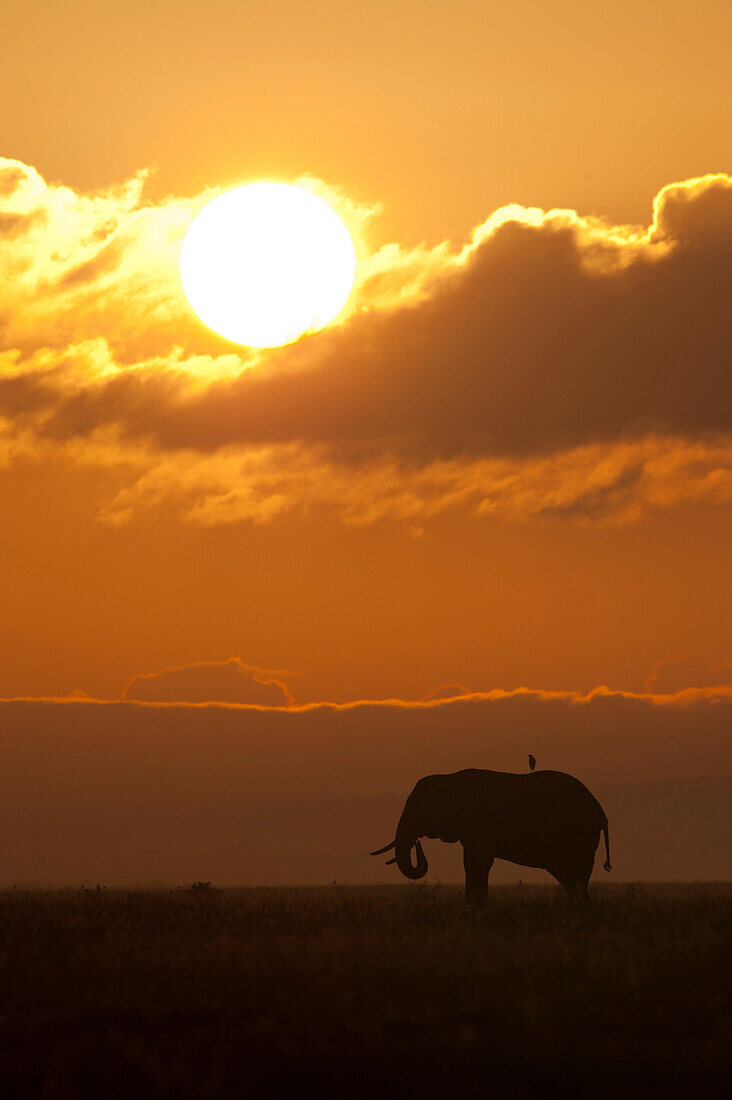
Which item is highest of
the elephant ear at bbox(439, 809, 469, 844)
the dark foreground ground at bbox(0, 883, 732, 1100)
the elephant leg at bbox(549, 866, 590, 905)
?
the elephant ear at bbox(439, 809, 469, 844)

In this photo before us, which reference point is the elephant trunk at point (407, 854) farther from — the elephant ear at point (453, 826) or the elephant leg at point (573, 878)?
the elephant leg at point (573, 878)

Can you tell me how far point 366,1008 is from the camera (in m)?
13.4

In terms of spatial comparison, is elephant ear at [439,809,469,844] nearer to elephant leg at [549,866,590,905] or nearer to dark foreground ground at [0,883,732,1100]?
elephant leg at [549,866,590,905]

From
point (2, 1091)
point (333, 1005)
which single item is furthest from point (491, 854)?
point (2, 1091)

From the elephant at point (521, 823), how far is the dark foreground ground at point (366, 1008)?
10.3 ft

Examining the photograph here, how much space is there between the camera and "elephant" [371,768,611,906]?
75.9 ft

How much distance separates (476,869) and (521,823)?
1.17 m

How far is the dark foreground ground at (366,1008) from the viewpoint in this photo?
1159 centimetres

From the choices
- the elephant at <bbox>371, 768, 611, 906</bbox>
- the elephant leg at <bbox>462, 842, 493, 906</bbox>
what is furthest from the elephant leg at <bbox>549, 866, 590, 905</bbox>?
the elephant leg at <bbox>462, 842, 493, 906</bbox>

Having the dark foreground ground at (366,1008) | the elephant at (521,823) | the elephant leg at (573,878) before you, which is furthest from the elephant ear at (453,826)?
the dark foreground ground at (366,1008)

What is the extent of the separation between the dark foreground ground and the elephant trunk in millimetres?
4598

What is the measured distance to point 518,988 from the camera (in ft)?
46.7

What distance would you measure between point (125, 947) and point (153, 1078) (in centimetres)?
567

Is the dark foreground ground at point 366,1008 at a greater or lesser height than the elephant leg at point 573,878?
lesser
